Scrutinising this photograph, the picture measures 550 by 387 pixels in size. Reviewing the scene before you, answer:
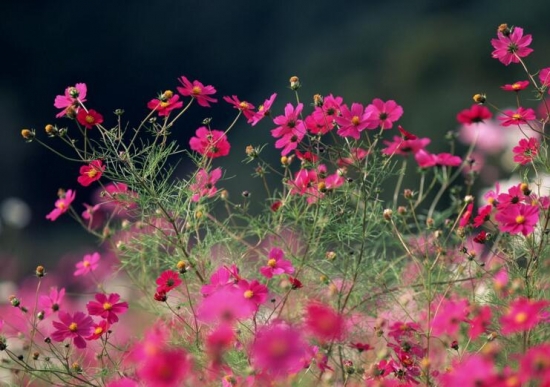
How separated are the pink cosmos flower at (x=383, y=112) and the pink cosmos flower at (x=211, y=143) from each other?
8.3 inches

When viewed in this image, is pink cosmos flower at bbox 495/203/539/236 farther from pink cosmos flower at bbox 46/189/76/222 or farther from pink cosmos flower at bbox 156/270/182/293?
pink cosmos flower at bbox 46/189/76/222

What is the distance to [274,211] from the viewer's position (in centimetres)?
120

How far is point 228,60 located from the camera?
7023 millimetres

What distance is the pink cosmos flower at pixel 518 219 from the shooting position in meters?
0.93

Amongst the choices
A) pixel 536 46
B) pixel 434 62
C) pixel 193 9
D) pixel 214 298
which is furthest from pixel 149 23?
pixel 214 298

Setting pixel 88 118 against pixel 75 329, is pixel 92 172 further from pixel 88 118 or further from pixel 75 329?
pixel 75 329

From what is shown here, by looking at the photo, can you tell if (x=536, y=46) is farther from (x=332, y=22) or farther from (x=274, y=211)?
(x=274, y=211)

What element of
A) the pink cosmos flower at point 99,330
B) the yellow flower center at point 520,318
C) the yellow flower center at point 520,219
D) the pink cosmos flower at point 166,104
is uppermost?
the pink cosmos flower at point 166,104

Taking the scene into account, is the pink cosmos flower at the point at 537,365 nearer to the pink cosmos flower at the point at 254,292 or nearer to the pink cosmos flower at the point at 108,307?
the pink cosmos flower at the point at 254,292

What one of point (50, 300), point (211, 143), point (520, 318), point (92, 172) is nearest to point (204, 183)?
point (211, 143)

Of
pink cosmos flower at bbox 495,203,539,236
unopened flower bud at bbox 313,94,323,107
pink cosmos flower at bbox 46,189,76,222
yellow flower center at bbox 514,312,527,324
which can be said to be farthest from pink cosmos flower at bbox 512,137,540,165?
pink cosmos flower at bbox 46,189,76,222

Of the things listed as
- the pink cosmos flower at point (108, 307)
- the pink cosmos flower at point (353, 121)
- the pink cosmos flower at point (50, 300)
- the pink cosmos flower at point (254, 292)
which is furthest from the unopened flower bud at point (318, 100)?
the pink cosmos flower at point (50, 300)

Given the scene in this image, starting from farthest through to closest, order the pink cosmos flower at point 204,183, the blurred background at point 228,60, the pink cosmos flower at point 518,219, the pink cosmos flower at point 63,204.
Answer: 1. the blurred background at point 228,60
2. the pink cosmos flower at point 63,204
3. the pink cosmos flower at point 204,183
4. the pink cosmos flower at point 518,219

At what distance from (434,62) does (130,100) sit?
2.56m
